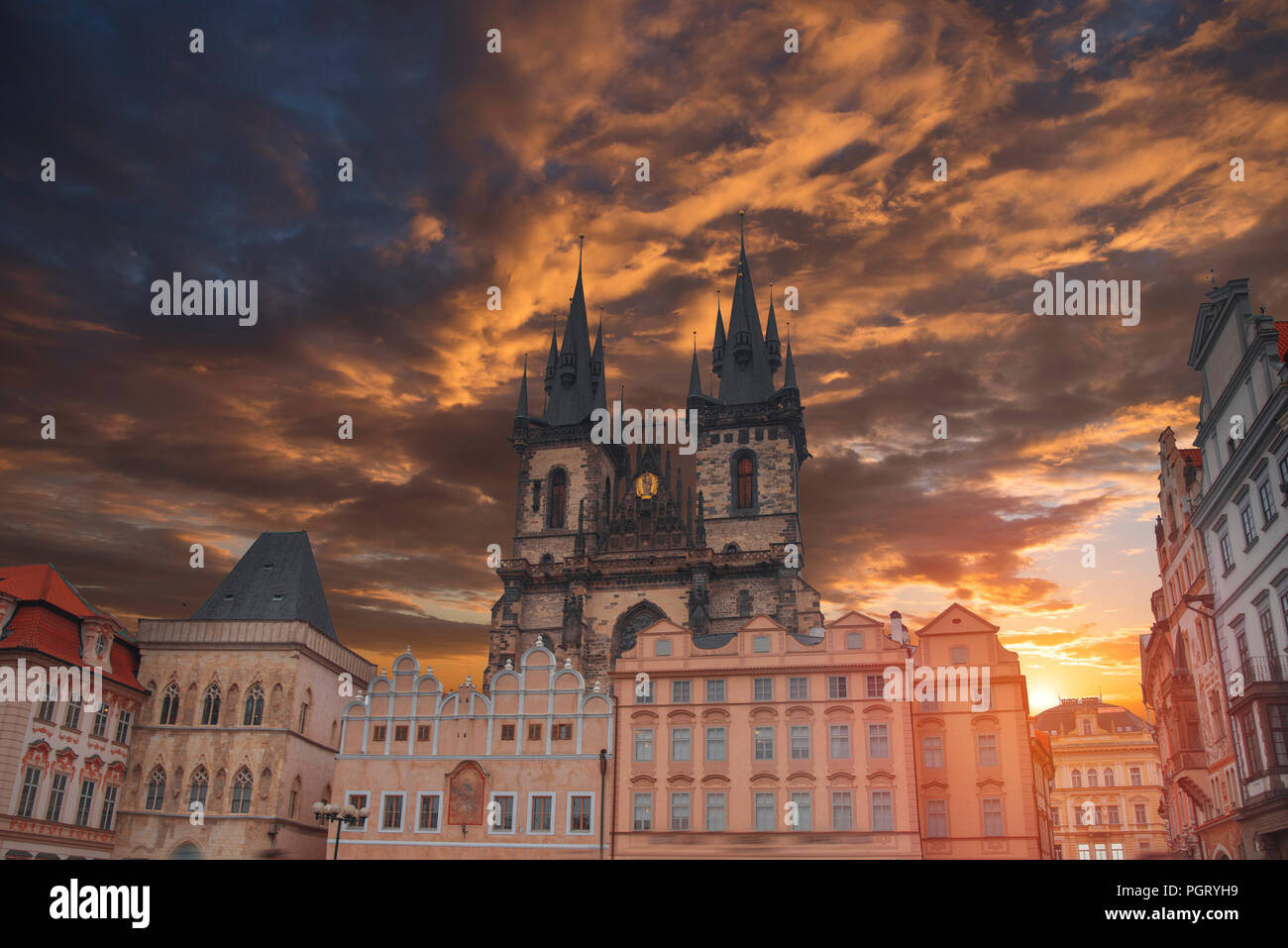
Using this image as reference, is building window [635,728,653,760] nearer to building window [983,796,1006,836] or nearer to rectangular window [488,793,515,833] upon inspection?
rectangular window [488,793,515,833]

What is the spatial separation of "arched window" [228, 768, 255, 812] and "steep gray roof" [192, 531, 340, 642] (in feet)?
23.4

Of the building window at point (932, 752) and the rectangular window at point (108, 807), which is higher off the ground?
the building window at point (932, 752)

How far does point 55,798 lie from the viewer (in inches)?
1597

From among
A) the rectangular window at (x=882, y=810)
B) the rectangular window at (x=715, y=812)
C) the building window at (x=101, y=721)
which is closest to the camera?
the rectangular window at (x=882, y=810)

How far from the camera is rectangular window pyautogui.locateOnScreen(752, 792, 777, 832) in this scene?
39938mm

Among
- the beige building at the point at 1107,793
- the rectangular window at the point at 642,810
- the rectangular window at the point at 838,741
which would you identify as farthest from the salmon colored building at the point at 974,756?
the beige building at the point at 1107,793

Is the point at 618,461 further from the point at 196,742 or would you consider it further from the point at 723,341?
the point at 196,742

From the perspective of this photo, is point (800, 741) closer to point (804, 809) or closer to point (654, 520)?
point (804, 809)

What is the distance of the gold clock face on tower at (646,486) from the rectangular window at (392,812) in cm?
3050

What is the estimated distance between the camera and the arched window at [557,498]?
7069cm

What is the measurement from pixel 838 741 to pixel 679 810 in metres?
7.10

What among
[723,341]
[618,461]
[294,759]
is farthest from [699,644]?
[723,341]

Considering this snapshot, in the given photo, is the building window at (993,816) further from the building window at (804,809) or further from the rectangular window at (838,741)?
the building window at (804,809)
